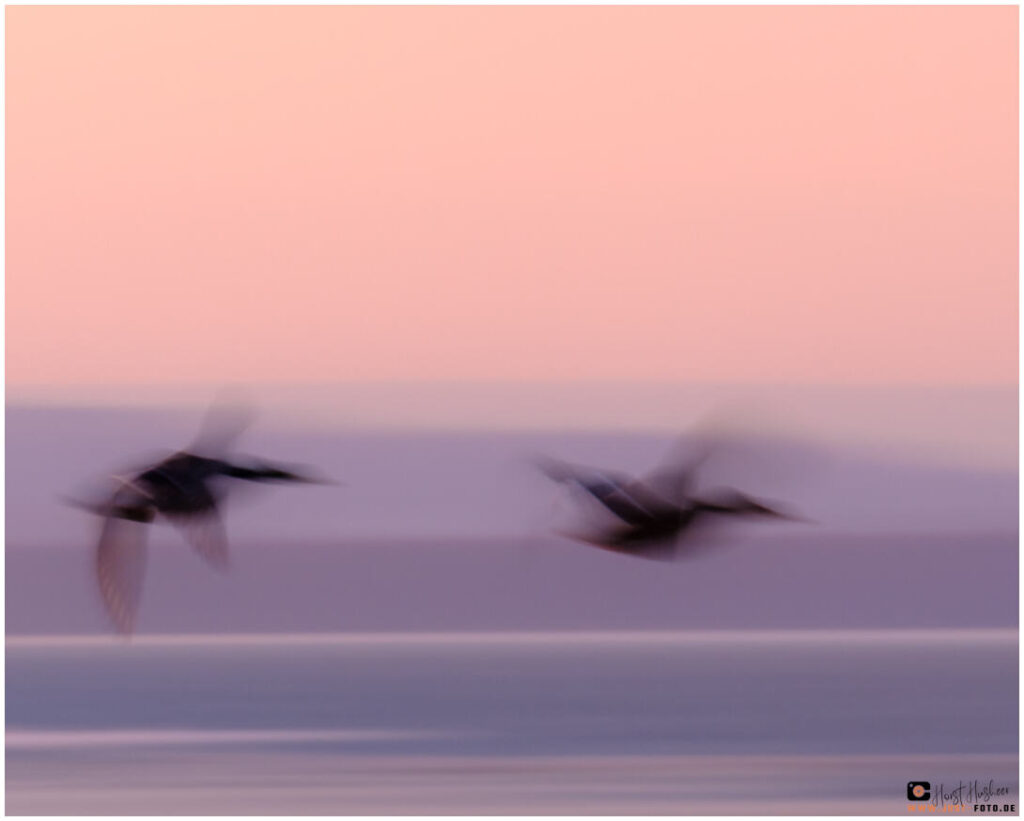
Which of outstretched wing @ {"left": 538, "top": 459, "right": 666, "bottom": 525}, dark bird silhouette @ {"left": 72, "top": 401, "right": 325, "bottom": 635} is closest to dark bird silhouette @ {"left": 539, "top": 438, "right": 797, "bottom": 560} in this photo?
outstretched wing @ {"left": 538, "top": 459, "right": 666, "bottom": 525}

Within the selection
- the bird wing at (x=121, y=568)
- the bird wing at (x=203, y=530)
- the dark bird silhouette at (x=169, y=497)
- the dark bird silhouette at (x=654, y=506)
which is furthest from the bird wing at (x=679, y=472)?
the bird wing at (x=121, y=568)

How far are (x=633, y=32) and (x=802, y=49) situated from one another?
30cm

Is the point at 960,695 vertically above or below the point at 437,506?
below

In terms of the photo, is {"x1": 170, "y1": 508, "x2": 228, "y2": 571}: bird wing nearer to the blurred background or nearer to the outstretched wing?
the blurred background

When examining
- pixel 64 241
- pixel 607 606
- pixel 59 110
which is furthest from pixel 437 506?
pixel 59 110

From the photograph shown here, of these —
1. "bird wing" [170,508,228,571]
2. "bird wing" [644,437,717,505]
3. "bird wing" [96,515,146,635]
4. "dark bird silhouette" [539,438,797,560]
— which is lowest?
"bird wing" [96,515,146,635]

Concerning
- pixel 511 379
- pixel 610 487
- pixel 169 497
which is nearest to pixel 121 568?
pixel 169 497

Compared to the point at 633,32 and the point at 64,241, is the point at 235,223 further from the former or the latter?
the point at 633,32

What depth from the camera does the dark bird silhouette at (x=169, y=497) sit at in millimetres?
2514

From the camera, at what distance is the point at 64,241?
254 cm

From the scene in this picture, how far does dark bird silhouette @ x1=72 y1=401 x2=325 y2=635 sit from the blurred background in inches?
1.1

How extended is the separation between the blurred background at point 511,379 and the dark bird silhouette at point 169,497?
0.09ft

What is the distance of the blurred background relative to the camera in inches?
99.2

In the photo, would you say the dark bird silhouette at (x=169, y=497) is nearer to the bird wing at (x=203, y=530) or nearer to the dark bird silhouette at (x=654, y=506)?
the bird wing at (x=203, y=530)
